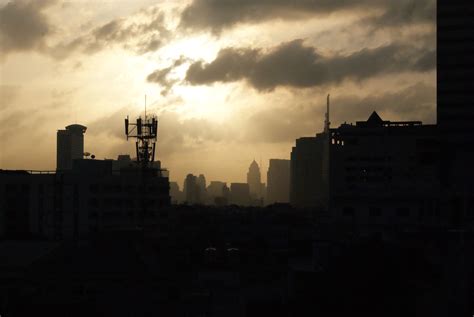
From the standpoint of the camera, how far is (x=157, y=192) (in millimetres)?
169375

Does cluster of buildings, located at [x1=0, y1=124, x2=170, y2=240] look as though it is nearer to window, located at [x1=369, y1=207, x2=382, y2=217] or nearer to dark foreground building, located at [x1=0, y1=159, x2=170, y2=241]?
dark foreground building, located at [x1=0, y1=159, x2=170, y2=241]

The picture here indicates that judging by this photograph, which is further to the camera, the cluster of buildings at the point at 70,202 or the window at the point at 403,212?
the cluster of buildings at the point at 70,202

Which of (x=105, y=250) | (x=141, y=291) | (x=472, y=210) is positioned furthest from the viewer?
(x=472, y=210)

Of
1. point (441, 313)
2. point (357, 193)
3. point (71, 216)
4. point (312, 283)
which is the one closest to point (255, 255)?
point (312, 283)

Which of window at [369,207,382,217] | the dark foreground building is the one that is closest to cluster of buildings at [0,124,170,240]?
the dark foreground building

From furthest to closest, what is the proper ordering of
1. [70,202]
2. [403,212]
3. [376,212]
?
[70,202]
[376,212]
[403,212]

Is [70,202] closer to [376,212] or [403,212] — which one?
[376,212]

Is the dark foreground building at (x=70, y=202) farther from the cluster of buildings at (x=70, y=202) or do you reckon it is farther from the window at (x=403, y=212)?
the window at (x=403, y=212)

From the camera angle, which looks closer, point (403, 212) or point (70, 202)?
point (403, 212)

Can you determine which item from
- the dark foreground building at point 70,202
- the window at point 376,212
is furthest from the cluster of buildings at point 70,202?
the window at point 376,212

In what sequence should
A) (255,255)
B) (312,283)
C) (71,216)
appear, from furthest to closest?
(71,216), (255,255), (312,283)

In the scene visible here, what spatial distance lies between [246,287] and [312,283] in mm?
5037

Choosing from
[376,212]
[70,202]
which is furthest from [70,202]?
[376,212]

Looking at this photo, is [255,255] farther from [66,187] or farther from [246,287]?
[66,187]
